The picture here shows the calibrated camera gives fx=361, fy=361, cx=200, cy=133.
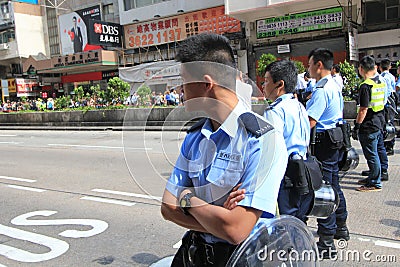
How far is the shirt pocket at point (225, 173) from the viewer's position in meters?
1.37

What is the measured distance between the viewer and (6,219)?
471 cm

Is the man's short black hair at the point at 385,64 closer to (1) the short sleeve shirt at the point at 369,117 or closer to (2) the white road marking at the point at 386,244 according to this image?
(1) the short sleeve shirt at the point at 369,117

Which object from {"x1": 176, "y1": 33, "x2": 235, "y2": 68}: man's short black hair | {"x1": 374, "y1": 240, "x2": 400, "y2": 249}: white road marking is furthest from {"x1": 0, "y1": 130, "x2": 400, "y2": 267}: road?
{"x1": 176, "y1": 33, "x2": 235, "y2": 68}: man's short black hair

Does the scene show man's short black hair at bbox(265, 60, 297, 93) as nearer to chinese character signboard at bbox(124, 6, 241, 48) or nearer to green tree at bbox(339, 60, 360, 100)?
green tree at bbox(339, 60, 360, 100)

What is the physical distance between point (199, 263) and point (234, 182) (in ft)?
1.45

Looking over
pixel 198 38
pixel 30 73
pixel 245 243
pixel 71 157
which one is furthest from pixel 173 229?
pixel 30 73

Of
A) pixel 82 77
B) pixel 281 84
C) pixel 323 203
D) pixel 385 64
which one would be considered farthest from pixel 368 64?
pixel 82 77

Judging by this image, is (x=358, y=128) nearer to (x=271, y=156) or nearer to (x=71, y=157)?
(x=271, y=156)

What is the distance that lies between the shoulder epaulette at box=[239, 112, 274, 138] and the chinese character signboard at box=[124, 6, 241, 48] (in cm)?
1844

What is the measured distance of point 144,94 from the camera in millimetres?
1499

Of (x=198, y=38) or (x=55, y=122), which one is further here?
(x=55, y=122)

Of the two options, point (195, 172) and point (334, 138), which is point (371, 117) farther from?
point (195, 172)

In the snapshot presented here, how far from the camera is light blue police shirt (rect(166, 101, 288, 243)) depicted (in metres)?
1.36

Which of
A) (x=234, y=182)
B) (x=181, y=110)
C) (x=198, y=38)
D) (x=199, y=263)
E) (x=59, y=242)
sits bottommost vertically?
(x=59, y=242)
